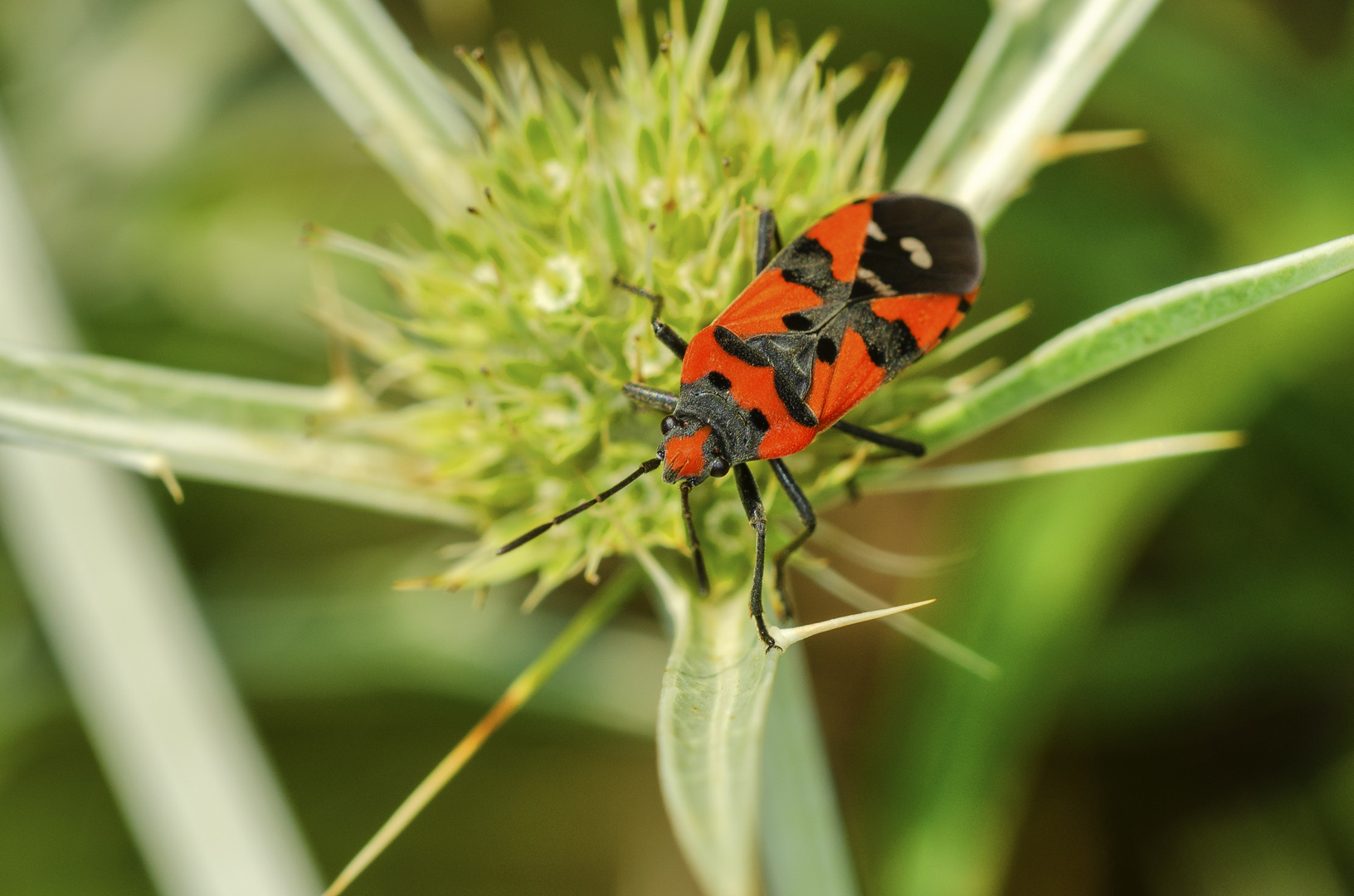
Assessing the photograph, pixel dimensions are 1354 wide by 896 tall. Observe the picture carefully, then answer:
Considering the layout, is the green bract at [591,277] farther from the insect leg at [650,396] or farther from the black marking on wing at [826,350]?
the black marking on wing at [826,350]

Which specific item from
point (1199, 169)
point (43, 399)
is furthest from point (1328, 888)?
point (43, 399)

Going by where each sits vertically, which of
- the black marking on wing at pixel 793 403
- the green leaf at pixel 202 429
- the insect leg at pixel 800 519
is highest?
the green leaf at pixel 202 429

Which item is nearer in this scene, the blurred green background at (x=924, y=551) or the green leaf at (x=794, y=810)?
the green leaf at (x=794, y=810)

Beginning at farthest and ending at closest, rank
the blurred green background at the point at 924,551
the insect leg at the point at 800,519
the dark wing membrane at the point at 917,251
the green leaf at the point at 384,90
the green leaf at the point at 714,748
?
the blurred green background at the point at 924,551
the green leaf at the point at 384,90
the dark wing membrane at the point at 917,251
the insect leg at the point at 800,519
the green leaf at the point at 714,748

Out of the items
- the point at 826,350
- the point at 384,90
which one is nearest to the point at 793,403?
the point at 826,350

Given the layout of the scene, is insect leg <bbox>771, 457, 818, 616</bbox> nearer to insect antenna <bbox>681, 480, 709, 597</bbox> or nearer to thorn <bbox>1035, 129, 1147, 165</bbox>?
insect antenna <bbox>681, 480, 709, 597</bbox>

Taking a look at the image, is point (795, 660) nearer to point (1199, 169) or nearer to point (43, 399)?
point (43, 399)

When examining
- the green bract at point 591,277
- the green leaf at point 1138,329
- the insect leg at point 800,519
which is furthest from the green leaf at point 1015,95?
the insect leg at point 800,519

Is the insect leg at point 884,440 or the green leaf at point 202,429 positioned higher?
the green leaf at point 202,429
